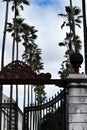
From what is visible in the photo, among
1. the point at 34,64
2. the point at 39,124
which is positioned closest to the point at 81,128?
the point at 39,124

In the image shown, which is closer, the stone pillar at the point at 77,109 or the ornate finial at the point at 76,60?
the stone pillar at the point at 77,109

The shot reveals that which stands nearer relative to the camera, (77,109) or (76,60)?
(77,109)

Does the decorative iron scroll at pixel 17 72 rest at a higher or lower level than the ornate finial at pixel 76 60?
lower

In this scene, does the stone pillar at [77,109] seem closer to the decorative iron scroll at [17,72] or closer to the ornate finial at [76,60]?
the ornate finial at [76,60]

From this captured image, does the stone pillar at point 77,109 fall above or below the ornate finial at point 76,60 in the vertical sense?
below

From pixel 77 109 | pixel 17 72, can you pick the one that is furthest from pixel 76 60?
pixel 17 72

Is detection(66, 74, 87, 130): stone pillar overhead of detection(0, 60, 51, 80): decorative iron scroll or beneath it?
beneath

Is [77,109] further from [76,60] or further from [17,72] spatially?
[17,72]

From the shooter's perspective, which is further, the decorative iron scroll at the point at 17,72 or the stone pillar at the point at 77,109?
the decorative iron scroll at the point at 17,72

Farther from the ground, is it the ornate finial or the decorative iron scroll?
the ornate finial

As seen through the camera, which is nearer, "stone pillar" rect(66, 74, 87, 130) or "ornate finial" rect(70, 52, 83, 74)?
"stone pillar" rect(66, 74, 87, 130)

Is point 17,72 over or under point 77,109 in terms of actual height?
over

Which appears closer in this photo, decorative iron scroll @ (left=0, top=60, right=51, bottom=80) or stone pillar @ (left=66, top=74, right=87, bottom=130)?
stone pillar @ (left=66, top=74, right=87, bottom=130)

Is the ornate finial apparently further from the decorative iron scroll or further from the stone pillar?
the decorative iron scroll
